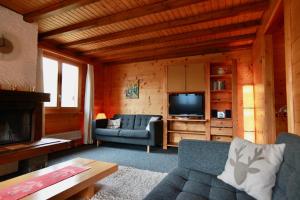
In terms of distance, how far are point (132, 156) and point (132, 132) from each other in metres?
0.64

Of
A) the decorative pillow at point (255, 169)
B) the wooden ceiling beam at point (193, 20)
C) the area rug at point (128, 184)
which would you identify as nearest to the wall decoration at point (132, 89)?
the wooden ceiling beam at point (193, 20)

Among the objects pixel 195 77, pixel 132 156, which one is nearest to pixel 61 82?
pixel 132 156

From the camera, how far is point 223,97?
4.51 m

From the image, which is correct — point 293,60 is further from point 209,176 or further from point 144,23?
point 144,23

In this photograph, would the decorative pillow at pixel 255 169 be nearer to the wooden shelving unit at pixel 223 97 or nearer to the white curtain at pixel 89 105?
the wooden shelving unit at pixel 223 97

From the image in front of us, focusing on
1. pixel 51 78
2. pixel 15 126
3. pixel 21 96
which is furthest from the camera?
pixel 51 78

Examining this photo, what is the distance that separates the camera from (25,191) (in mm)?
1441

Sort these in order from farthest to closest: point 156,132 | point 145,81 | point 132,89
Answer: point 132,89
point 145,81
point 156,132

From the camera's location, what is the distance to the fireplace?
2680 mm

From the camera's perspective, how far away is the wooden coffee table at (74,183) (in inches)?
56.0

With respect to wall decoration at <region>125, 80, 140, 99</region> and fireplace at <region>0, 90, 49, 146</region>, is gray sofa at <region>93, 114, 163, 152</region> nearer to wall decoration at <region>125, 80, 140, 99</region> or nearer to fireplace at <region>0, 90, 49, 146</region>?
wall decoration at <region>125, 80, 140, 99</region>

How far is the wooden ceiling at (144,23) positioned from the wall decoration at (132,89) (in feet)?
3.53

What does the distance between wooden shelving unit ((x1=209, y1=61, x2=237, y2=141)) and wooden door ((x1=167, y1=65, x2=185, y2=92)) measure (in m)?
0.69

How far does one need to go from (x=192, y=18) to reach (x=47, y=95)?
285cm
